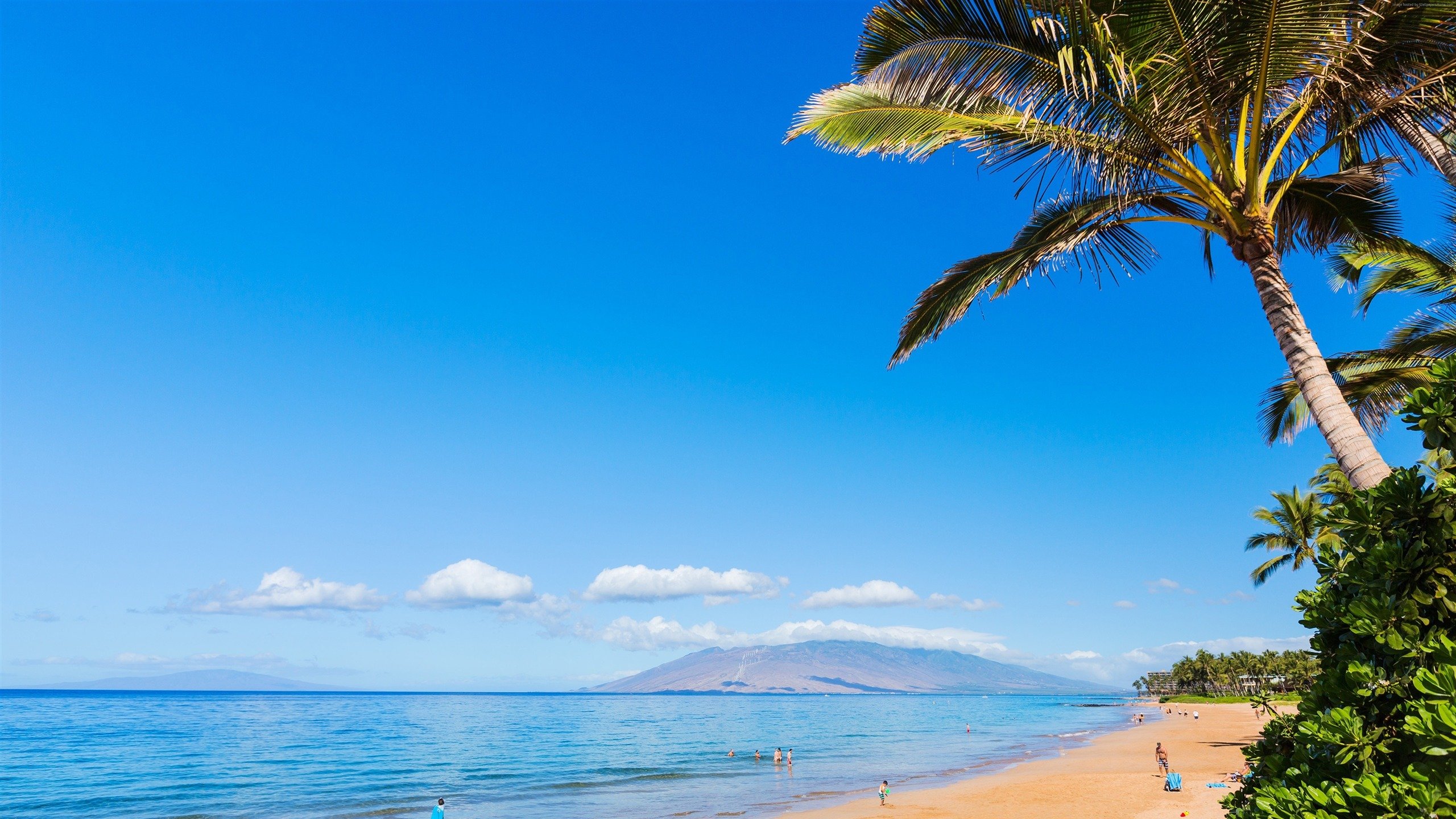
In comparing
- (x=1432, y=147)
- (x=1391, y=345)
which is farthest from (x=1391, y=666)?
(x=1391, y=345)

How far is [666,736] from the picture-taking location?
65.4 meters

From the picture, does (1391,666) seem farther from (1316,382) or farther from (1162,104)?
(1162,104)

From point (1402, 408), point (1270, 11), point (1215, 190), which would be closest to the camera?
point (1402, 408)

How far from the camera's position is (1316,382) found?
5.20 metres

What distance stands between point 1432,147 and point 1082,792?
25.0m

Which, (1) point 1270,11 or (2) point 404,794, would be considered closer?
(1) point 1270,11

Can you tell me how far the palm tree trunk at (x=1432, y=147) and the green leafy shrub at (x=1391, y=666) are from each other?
481 cm

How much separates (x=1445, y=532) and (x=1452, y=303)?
34.9 ft

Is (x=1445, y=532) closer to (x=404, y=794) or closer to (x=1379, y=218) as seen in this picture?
(x=1379, y=218)

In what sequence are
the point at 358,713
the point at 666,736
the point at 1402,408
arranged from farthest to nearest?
the point at 358,713
the point at 666,736
the point at 1402,408

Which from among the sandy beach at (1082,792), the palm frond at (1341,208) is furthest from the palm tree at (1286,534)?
the palm frond at (1341,208)

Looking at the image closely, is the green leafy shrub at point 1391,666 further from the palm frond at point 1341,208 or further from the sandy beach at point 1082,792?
the sandy beach at point 1082,792

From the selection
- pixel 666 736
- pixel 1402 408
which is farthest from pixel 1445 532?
pixel 666 736

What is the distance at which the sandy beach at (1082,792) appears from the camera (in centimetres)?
2102
